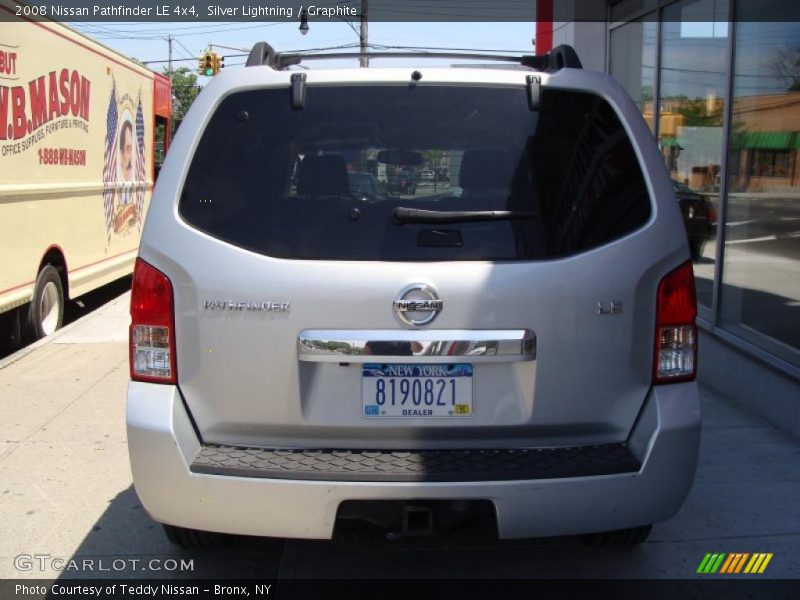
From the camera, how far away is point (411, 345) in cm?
290

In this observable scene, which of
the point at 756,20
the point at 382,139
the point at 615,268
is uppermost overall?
the point at 756,20

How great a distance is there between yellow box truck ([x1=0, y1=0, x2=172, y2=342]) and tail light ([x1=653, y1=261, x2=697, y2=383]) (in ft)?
19.3

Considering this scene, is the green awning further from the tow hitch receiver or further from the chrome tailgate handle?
the tow hitch receiver

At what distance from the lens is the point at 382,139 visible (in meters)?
3.14

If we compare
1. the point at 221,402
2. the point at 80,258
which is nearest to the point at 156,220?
the point at 221,402

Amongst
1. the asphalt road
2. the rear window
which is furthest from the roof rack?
the asphalt road

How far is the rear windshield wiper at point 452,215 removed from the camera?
2996mm

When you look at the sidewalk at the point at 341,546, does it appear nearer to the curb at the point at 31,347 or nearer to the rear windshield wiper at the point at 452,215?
the rear windshield wiper at the point at 452,215

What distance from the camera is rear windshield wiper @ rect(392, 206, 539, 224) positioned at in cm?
300

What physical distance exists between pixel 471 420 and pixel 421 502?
324 millimetres

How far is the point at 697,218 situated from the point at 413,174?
4967 mm

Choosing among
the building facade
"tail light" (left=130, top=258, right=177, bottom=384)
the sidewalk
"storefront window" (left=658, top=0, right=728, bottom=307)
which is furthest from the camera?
"storefront window" (left=658, top=0, right=728, bottom=307)

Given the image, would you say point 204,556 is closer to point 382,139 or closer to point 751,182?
point 382,139

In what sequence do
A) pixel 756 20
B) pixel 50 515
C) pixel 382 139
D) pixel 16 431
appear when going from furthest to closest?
pixel 756 20, pixel 16 431, pixel 50 515, pixel 382 139
